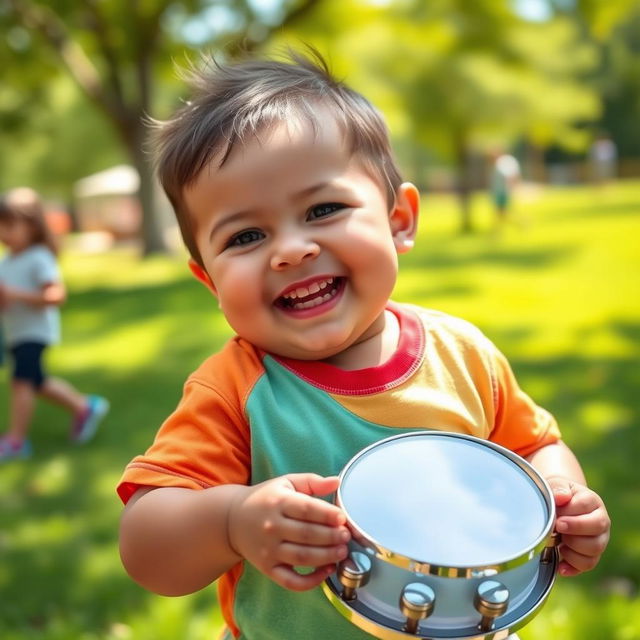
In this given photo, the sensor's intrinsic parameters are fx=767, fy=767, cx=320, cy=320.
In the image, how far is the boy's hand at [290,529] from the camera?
987 mm

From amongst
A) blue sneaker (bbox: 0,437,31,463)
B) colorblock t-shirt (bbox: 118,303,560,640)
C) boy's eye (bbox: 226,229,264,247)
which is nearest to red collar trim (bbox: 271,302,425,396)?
colorblock t-shirt (bbox: 118,303,560,640)

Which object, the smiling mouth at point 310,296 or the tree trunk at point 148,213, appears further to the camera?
the tree trunk at point 148,213

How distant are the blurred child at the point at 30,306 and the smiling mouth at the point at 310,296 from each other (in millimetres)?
3820

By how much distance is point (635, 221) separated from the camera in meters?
14.8

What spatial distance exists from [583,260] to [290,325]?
979cm

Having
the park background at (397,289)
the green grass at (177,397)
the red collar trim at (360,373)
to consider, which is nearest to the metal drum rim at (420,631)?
the red collar trim at (360,373)

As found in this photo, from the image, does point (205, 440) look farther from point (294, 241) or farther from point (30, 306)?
point (30, 306)

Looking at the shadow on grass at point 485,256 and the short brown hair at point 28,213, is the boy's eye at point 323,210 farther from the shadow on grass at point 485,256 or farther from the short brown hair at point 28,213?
the shadow on grass at point 485,256

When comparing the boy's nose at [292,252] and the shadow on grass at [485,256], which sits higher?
the boy's nose at [292,252]

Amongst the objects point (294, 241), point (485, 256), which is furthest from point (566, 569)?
point (485, 256)

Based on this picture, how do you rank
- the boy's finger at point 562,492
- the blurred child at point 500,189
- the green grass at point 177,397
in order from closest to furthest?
the boy's finger at point 562,492
the green grass at point 177,397
the blurred child at point 500,189

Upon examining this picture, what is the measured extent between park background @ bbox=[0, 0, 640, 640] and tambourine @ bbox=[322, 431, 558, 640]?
50.1 inches

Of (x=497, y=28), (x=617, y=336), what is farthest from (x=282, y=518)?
(x=497, y=28)

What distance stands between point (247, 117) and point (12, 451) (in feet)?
12.8
